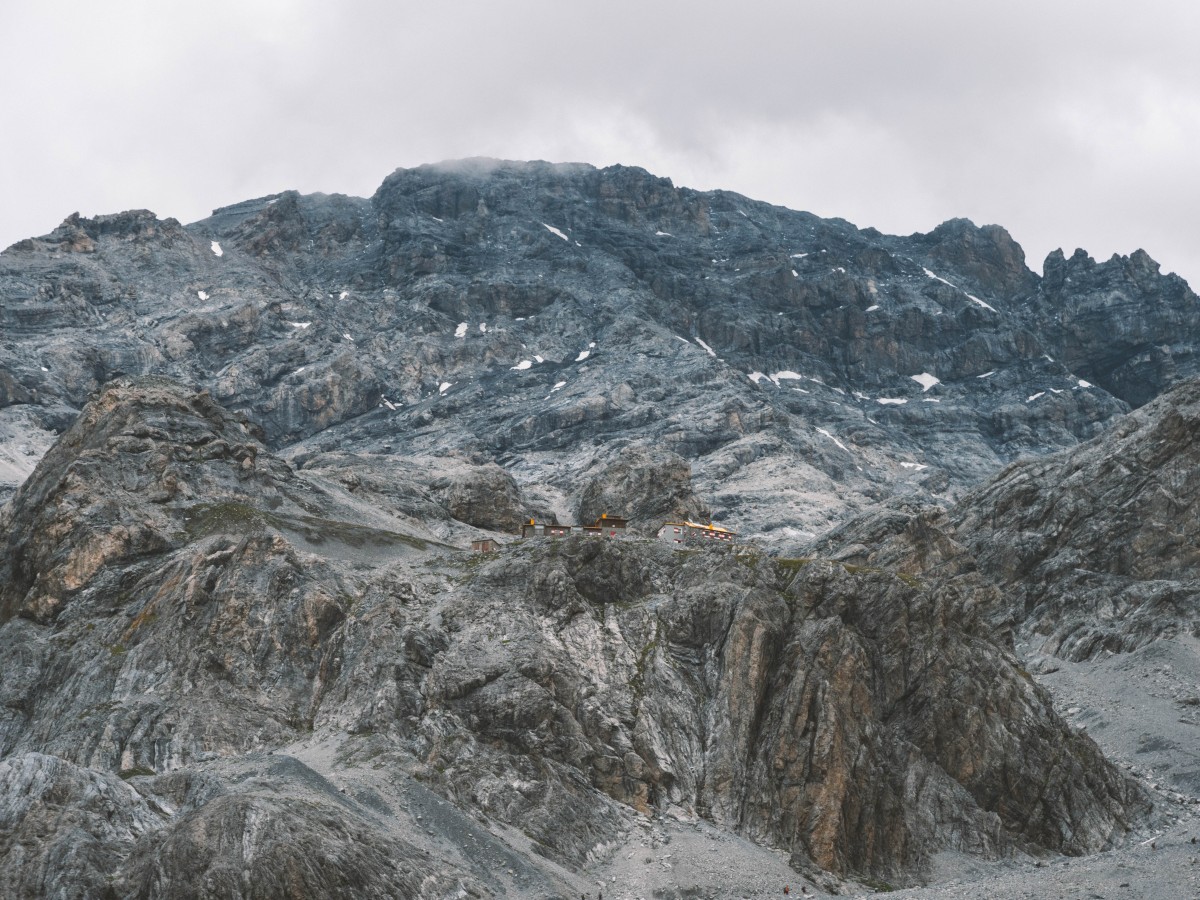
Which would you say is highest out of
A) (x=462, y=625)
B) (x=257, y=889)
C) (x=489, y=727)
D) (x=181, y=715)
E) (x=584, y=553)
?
(x=584, y=553)

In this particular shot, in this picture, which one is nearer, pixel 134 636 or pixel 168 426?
pixel 134 636

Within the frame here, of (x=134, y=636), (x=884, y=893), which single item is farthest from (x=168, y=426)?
(x=884, y=893)

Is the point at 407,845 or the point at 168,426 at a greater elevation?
the point at 168,426

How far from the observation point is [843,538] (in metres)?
147

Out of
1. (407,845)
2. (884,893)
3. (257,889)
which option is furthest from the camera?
(884,893)

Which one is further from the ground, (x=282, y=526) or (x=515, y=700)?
(x=282, y=526)

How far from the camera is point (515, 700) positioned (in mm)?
77750

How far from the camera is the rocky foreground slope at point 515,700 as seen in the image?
67062 millimetres

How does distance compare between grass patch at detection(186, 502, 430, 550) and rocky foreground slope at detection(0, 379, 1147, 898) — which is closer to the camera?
rocky foreground slope at detection(0, 379, 1147, 898)

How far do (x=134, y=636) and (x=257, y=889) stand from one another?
127 ft

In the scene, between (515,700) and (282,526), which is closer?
(515,700)

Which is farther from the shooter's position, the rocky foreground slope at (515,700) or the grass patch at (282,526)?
the grass patch at (282,526)

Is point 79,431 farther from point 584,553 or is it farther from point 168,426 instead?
point 584,553

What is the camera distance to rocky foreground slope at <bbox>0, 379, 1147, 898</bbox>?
220 feet
